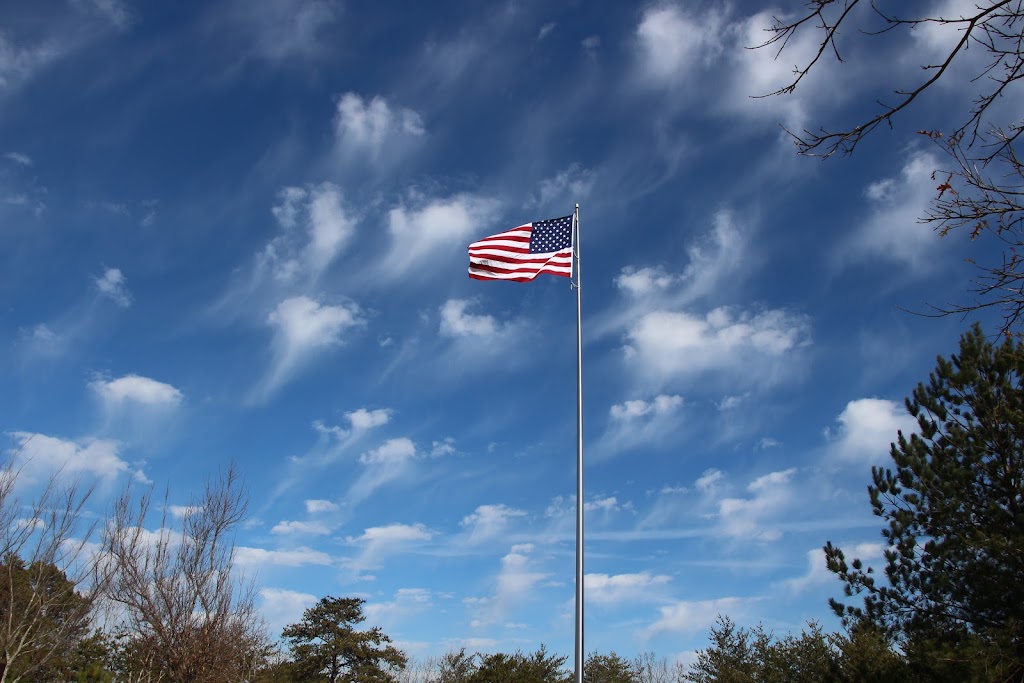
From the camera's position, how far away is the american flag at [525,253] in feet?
47.5

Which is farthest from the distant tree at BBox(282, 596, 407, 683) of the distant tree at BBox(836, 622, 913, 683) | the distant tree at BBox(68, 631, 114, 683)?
the distant tree at BBox(836, 622, 913, 683)

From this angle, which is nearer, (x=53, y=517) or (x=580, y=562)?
(x=580, y=562)

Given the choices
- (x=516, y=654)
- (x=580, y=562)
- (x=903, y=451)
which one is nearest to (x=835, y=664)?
(x=903, y=451)

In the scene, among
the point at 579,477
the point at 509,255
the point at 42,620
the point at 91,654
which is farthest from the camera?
the point at 91,654

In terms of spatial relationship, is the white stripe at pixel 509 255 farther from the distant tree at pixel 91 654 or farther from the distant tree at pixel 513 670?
the distant tree at pixel 91 654

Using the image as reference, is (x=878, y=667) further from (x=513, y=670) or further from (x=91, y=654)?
(x=91, y=654)

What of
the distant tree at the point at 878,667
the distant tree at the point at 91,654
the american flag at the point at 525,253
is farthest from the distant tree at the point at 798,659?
the distant tree at the point at 91,654

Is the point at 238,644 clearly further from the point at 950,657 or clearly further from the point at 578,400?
the point at 950,657

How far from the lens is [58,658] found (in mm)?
35219

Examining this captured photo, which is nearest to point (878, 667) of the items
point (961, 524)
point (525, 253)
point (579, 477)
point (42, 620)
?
point (961, 524)

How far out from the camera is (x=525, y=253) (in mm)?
14836

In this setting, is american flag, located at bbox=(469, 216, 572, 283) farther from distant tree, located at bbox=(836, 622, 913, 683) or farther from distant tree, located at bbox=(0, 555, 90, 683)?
distant tree, located at bbox=(0, 555, 90, 683)

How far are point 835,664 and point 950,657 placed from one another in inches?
158

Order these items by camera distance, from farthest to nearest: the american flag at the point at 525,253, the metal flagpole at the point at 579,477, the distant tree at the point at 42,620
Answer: the distant tree at the point at 42,620 < the american flag at the point at 525,253 < the metal flagpole at the point at 579,477
